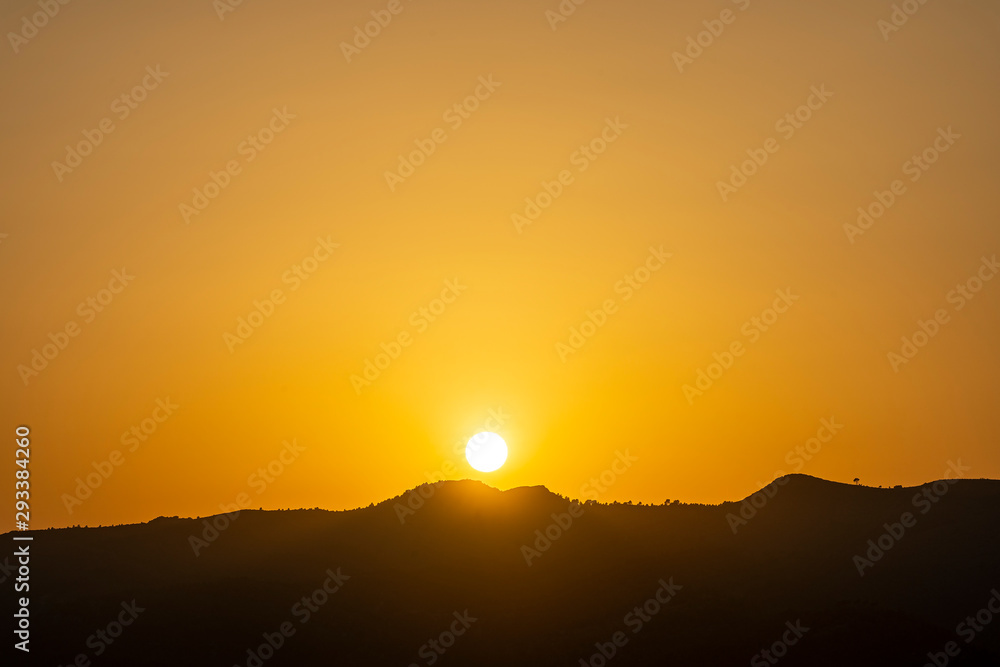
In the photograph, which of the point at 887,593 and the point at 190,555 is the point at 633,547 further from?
the point at 190,555

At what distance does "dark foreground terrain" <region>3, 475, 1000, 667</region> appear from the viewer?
5941cm

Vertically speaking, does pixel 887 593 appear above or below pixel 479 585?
below

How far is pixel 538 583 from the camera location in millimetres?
73812

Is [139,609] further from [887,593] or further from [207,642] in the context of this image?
[887,593]

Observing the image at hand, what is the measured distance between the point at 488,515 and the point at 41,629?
33787 mm

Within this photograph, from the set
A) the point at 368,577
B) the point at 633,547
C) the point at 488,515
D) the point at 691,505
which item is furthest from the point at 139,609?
the point at 691,505

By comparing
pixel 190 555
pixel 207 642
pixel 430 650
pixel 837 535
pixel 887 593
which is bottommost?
pixel 887 593

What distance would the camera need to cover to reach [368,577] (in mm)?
72312

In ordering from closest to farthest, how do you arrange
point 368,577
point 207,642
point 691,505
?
point 207,642 < point 368,577 < point 691,505

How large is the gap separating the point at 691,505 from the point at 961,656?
39.0 meters

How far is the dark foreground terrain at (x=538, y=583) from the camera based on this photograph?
59.4 metres

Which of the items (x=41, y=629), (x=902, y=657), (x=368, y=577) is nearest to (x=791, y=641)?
(x=902, y=657)

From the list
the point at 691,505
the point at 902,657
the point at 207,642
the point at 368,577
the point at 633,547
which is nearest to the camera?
the point at 902,657

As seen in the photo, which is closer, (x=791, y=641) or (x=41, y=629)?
(x=791, y=641)
